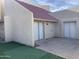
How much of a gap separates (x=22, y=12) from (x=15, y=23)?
1696 millimetres

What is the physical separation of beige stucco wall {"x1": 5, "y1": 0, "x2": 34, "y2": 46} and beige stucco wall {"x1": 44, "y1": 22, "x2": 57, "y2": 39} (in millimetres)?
5179

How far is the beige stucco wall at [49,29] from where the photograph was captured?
57.9 ft

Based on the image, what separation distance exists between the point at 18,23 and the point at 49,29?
6.55 metres

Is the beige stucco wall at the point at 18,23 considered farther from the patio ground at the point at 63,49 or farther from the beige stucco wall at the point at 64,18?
the beige stucco wall at the point at 64,18

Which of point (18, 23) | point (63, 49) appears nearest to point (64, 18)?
point (18, 23)

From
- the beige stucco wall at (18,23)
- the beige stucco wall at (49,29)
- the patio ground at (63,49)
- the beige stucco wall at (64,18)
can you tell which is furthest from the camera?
the beige stucco wall at (64,18)

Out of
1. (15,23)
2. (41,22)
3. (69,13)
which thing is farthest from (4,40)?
(69,13)

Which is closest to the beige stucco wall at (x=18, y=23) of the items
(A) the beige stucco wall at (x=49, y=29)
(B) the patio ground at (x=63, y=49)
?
(B) the patio ground at (x=63, y=49)

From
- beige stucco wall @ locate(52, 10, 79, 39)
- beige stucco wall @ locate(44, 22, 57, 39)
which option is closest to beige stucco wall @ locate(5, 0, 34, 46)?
beige stucco wall @ locate(44, 22, 57, 39)

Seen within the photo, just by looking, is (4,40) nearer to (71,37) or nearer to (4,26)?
(4,26)

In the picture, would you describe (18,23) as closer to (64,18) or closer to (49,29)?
(49,29)

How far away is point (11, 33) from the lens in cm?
1391

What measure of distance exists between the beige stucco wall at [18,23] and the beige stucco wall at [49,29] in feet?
17.0

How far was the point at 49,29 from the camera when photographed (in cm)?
1864
